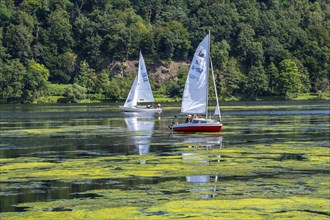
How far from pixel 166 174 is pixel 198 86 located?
39697mm

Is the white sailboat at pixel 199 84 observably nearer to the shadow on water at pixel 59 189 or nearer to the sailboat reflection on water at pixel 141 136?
the sailboat reflection on water at pixel 141 136

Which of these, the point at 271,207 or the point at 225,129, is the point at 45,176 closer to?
the point at 271,207

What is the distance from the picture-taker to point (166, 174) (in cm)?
4709

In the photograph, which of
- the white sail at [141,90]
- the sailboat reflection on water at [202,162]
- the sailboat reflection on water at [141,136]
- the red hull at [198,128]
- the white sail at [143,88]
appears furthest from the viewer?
the white sail at [143,88]

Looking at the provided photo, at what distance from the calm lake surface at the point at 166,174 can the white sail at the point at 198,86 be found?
24.3 feet

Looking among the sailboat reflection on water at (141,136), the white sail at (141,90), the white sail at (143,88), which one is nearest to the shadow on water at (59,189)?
the sailboat reflection on water at (141,136)

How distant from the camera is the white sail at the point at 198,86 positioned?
84.9m

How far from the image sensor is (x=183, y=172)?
48.0m

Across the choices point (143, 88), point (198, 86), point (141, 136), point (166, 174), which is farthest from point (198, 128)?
point (143, 88)

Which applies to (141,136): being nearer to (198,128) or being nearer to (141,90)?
(198,128)

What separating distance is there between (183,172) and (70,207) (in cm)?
1245

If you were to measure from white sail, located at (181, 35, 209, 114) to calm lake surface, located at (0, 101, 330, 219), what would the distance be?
741 cm

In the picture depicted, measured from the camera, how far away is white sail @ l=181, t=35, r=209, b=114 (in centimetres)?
8494

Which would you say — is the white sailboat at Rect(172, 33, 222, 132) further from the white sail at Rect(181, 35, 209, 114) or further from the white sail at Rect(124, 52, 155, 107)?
the white sail at Rect(124, 52, 155, 107)
